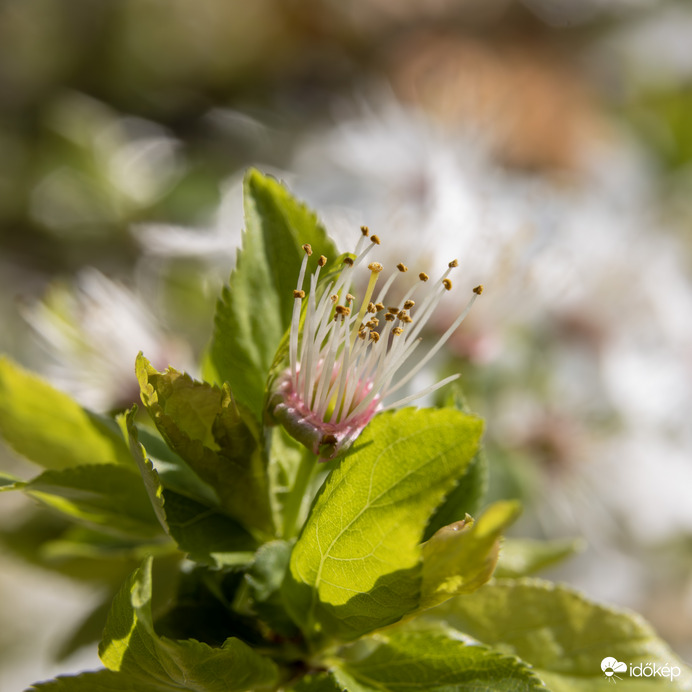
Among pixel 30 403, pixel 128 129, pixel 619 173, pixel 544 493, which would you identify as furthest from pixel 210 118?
pixel 30 403

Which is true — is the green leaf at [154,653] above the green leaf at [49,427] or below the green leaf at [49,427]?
below

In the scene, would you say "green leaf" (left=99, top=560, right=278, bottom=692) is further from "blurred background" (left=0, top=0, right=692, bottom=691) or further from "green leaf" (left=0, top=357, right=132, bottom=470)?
"blurred background" (left=0, top=0, right=692, bottom=691)

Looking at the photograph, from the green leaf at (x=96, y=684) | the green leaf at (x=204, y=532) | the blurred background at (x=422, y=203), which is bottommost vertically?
the green leaf at (x=96, y=684)

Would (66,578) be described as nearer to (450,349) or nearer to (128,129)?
(450,349)

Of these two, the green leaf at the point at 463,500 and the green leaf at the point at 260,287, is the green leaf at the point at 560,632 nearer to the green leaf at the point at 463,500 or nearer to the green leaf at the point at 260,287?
the green leaf at the point at 463,500

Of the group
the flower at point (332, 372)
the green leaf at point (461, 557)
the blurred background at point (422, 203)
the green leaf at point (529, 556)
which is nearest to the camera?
the green leaf at point (461, 557)

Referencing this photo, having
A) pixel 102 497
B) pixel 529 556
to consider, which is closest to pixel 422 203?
pixel 529 556

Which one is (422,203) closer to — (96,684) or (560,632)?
(560,632)

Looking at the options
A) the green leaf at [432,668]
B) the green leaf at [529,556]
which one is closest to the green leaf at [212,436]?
the green leaf at [432,668]
